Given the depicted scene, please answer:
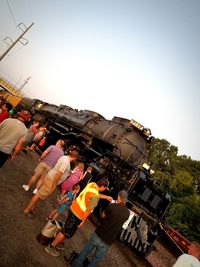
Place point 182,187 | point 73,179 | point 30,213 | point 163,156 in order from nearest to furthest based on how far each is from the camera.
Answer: point 30,213, point 73,179, point 182,187, point 163,156

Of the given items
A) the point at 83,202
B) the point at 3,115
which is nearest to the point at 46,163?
the point at 3,115

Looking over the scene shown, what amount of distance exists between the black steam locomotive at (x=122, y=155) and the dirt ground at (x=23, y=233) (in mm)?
1299

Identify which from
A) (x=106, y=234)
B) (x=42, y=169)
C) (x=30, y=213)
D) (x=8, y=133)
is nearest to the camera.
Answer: (x=106, y=234)

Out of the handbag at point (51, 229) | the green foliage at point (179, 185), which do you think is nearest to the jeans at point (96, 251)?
the handbag at point (51, 229)

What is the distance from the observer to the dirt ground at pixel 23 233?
4.17 meters

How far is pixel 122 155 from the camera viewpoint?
10.2m

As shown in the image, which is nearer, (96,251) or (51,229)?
(96,251)

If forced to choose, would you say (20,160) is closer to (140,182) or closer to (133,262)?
(140,182)

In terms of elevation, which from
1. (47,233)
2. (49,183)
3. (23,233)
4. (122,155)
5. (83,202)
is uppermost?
(122,155)

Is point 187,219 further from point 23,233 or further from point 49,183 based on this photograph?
point 23,233

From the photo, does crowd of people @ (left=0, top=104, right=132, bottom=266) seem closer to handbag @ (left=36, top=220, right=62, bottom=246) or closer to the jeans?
the jeans

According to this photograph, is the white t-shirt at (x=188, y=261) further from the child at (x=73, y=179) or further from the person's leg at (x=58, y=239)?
the child at (x=73, y=179)

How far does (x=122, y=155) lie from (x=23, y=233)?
603cm

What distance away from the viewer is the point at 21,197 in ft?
20.6
